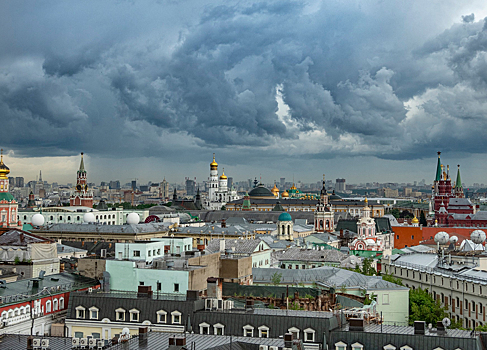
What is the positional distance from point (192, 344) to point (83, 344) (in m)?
4.91

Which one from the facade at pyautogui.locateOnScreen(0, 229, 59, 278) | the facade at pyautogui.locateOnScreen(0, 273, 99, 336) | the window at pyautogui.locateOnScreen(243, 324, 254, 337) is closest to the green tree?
the window at pyautogui.locateOnScreen(243, 324, 254, 337)

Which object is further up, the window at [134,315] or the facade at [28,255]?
the facade at [28,255]

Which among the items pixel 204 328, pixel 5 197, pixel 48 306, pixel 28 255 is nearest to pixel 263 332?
pixel 204 328

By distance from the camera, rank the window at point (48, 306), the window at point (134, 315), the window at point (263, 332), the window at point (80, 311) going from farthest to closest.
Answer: the window at point (48, 306) → the window at point (80, 311) → the window at point (134, 315) → the window at point (263, 332)

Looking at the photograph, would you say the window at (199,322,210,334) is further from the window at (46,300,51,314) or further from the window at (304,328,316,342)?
the window at (46,300,51,314)

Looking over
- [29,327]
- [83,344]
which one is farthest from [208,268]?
[83,344]

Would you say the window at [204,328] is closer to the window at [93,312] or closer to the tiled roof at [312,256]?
the window at [93,312]

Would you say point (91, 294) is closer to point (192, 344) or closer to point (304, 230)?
point (192, 344)

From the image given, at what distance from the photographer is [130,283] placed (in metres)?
43.9

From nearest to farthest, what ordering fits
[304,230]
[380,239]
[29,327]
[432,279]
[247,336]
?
1. [247,336]
2. [29,327]
3. [432,279]
4. [380,239]
5. [304,230]

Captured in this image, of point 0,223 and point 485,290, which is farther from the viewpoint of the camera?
point 0,223

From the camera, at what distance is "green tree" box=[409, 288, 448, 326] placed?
50.7 metres

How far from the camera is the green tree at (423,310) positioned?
50.7 metres

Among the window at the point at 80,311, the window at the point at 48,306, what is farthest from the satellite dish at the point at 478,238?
the window at the point at 80,311
